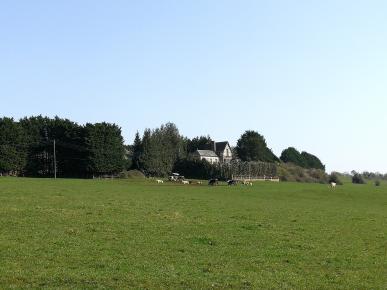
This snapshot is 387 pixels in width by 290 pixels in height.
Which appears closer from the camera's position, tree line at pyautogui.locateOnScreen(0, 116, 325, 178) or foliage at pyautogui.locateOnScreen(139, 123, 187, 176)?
tree line at pyautogui.locateOnScreen(0, 116, 325, 178)

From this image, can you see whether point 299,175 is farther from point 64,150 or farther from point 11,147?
point 11,147

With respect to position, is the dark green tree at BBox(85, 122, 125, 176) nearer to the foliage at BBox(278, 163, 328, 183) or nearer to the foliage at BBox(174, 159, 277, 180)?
the foliage at BBox(174, 159, 277, 180)

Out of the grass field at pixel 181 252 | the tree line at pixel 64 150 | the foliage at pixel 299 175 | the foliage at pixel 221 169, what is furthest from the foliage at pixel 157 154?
the grass field at pixel 181 252

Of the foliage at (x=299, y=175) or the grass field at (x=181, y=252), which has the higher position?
the foliage at (x=299, y=175)

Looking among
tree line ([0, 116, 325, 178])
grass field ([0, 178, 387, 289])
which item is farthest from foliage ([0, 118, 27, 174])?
grass field ([0, 178, 387, 289])

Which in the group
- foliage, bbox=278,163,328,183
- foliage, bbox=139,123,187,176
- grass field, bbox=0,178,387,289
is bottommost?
grass field, bbox=0,178,387,289

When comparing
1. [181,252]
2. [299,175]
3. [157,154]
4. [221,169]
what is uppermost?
[157,154]

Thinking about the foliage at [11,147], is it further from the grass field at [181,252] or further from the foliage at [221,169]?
the grass field at [181,252]

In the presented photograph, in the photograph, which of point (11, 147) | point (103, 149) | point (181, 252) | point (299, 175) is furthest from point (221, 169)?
Answer: point (181, 252)

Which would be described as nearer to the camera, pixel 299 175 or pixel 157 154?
pixel 157 154

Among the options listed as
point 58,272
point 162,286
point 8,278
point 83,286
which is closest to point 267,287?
point 162,286

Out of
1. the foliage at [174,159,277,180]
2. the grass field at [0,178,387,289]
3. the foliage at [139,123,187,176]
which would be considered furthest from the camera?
the foliage at [139,123,187,176]

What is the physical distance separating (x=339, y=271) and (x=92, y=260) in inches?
354

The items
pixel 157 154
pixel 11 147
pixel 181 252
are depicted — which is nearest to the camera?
pixel 181 252
